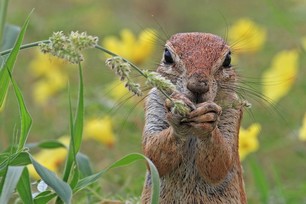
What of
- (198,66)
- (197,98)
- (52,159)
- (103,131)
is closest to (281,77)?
(103,131)

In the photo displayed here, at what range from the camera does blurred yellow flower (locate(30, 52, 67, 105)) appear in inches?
302

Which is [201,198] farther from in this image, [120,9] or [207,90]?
[120,9]

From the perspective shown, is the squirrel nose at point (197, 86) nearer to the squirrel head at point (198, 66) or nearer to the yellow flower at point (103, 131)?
the squirrel head at point (198, 66)

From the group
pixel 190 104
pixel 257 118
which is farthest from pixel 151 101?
pixel 257 118

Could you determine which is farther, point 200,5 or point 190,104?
point 200,5

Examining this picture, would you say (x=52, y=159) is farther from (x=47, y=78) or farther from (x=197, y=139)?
(x=47, y=78)

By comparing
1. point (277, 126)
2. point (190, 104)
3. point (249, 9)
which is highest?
point (249, 9)

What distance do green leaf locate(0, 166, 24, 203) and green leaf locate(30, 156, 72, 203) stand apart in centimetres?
7

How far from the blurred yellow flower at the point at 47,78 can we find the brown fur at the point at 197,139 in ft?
9.76

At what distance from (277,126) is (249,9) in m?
2.97

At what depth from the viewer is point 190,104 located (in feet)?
13.4

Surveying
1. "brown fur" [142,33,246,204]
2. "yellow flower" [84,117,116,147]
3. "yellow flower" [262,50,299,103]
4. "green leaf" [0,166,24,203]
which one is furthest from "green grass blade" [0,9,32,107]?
"yellow flower" [262,50,299,103]

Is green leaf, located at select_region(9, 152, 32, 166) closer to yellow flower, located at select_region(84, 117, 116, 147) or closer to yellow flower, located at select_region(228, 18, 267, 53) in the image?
yellow flower, located at select_region(84, 117, 116, 147)

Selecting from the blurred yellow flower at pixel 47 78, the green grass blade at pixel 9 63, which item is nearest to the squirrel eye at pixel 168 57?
the green grass blade at pixel 9 63
